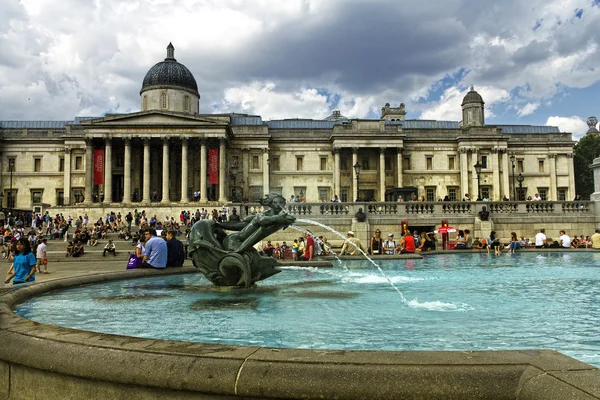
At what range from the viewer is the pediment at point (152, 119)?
1945 inches

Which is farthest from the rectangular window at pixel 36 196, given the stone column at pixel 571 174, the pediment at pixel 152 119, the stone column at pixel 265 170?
the stone column at pixel 571 174

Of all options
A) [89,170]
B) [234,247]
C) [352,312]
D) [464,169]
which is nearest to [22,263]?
[234,247]

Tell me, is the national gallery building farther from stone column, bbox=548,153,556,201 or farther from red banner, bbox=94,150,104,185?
→ red banner, bbox=94,150,104,185

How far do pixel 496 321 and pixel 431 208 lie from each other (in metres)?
Answer: 24.6

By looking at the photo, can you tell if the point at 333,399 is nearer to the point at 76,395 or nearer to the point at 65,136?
the point at 76,395

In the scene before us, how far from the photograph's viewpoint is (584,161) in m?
68.4

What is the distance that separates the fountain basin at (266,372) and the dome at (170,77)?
184 feet

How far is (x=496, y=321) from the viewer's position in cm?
647

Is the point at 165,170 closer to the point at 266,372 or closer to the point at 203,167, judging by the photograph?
the point at 203,167

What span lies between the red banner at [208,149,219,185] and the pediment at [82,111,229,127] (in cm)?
305

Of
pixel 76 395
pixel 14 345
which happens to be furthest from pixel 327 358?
pixel 14 345

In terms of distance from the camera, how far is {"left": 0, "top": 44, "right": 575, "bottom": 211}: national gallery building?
55125 millimetres

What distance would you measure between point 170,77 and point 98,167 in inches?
549

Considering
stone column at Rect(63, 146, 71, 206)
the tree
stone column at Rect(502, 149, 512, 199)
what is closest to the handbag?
stone column at Rect(63, 146, 71, 206)
